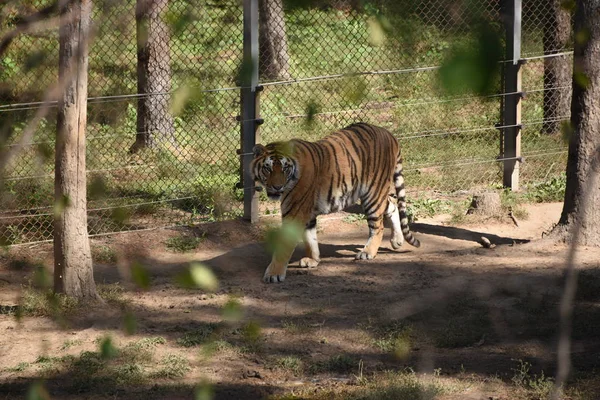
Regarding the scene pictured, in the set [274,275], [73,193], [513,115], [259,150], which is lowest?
[274,275]

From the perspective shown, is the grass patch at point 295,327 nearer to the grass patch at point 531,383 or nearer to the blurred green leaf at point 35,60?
the grass patch at point 531,383

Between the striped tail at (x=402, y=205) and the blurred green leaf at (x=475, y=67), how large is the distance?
23.6 feet

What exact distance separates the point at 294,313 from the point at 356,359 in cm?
103

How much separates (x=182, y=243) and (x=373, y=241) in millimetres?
1791

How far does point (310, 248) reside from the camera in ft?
25.2

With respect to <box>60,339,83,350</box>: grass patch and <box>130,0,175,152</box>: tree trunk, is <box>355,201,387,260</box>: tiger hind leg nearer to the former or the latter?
<box>130,0,175,152</box>: tree trunk

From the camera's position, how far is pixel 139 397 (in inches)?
198

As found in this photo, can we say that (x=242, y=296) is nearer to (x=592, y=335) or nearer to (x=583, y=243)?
(x=592, y=335)

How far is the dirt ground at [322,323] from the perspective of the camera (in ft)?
17.2

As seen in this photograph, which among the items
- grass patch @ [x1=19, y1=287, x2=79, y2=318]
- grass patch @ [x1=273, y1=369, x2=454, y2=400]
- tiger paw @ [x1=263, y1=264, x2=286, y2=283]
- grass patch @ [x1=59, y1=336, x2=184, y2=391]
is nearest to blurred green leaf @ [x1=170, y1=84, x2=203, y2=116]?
grass patch @ [x1=273, y1=369, x2=454, y2=400]

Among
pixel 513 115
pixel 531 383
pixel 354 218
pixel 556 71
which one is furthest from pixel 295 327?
pixel 556 71

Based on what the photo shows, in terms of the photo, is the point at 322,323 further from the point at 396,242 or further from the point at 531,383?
the point at 396,242

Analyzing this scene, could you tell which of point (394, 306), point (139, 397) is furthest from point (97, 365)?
point (394, 306)

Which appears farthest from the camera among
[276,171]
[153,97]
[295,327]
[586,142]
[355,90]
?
[153,97]
